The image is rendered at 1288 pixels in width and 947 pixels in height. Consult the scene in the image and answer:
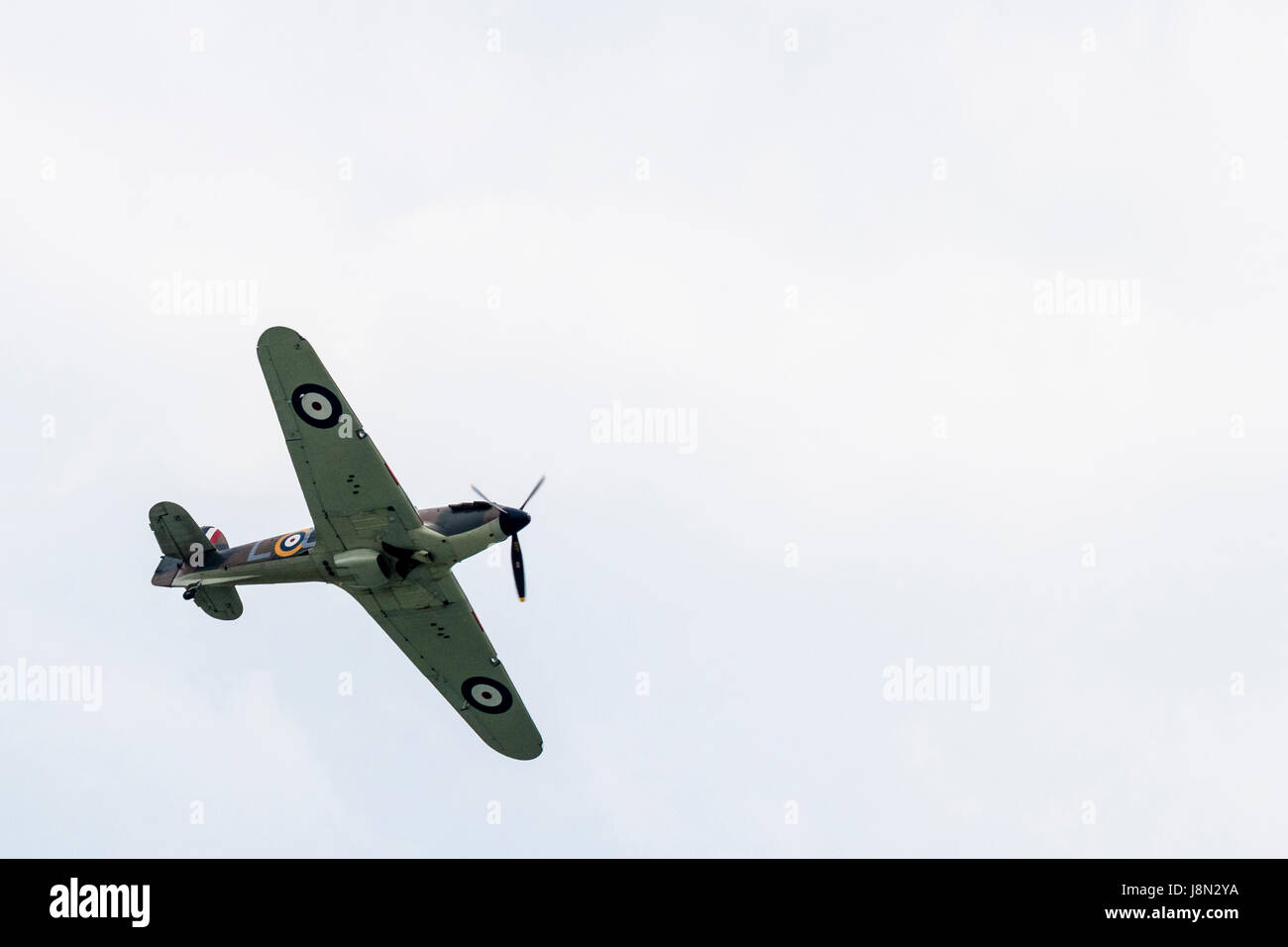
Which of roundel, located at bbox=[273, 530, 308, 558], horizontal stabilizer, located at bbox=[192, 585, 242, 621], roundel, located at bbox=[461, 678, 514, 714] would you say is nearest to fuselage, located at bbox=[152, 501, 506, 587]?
roundel, located at bbox=[273, 530, 308, 558]

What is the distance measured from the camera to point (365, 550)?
3325 cm

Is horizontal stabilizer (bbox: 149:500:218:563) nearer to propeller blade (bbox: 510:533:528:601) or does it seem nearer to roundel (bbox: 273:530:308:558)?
roundel (bbox: 273:530:308:558)

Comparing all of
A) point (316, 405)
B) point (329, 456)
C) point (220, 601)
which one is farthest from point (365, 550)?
point (220, 601)

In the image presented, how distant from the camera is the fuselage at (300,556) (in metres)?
32.8

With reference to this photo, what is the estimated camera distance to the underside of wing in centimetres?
3525

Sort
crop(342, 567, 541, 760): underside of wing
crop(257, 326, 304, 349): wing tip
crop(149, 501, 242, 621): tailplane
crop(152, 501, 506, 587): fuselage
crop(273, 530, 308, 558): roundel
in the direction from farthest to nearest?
crop(149, 501, 242, 621): tailplane → crop(342, 567, 541, 760): underside of wing → crop(273, 530, 308, 558): roundel → crop(152, 501, 506, 587): fuselage → crop(257, 326, 304, 349): wing tip

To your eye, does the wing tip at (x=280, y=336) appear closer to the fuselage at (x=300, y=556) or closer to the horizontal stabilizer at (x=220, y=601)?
the fuselage at (x=300, y=556)

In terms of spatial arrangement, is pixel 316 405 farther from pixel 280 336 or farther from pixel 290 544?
pixel 290 544

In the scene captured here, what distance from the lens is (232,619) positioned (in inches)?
1471

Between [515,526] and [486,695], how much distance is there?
6797mm

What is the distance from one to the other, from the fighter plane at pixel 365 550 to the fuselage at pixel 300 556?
0.08 ft

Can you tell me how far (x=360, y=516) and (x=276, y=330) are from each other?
441 cm

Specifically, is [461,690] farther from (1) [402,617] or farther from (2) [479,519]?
(2) [479,519]
